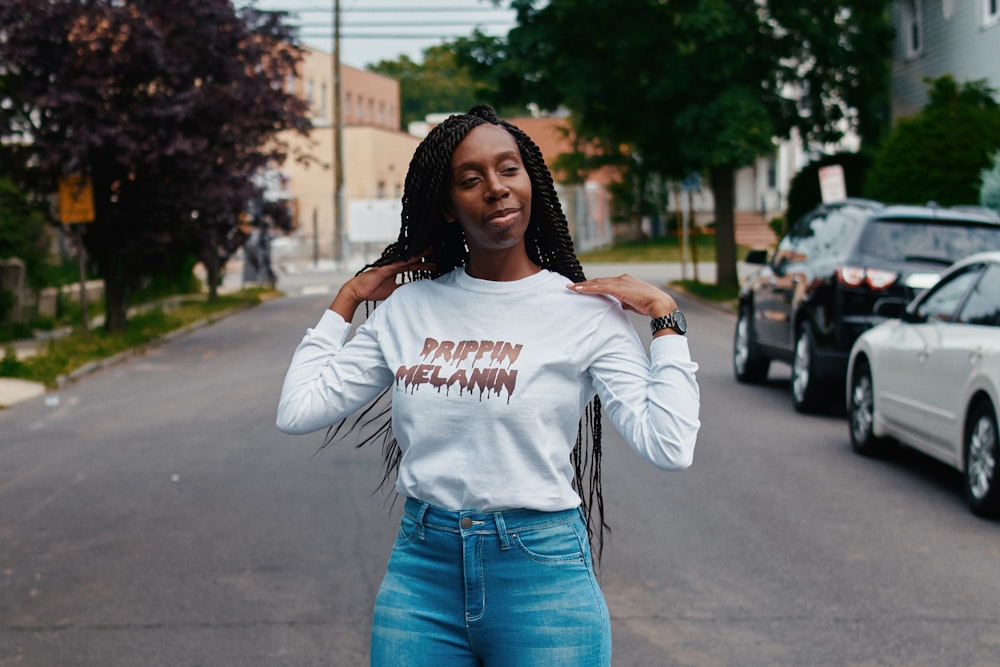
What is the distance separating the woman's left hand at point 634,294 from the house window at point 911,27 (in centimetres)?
2871

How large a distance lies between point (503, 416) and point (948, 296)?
7.47 m

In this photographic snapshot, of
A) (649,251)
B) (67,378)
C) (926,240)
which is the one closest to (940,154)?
(926,240)

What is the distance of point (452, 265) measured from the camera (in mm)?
3182

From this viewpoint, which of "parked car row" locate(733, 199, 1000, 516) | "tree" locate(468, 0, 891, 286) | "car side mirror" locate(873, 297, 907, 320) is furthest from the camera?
"tree" locate(468, 0, 891, 286)

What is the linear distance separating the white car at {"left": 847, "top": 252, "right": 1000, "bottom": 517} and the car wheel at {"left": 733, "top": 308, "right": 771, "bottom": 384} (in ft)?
11.5

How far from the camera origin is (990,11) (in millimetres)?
25688

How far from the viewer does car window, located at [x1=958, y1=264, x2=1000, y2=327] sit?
874 centimetres

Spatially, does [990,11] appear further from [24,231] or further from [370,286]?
[370,286]

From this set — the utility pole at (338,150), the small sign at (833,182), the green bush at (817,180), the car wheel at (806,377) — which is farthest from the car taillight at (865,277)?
the utility pole at (338,150)

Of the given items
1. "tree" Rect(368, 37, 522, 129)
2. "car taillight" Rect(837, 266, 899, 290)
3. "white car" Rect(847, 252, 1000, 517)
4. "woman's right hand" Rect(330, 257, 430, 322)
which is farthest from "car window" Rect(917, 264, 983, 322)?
"tree" Rect(368, 37, 522, 129)

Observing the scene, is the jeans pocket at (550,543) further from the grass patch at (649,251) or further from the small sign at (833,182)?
the grass patch at (649,251)

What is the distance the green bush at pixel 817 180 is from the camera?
29.0m

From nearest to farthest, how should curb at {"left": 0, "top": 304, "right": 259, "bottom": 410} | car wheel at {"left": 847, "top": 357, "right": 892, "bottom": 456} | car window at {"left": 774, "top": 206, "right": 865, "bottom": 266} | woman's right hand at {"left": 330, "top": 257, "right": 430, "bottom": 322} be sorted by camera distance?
woman's right hand at {"left": 330, "top": 257, "right": 430, "bottom": 322}
car wheel at {"left": 847, "top": 357, "right": 892, "bottom": 456}
car window at {"left": 774, "top": 206, "right": 865, "bottom": 266}
curb at {"left": 0, "top": 304, "right": 259, "bottom": 410}

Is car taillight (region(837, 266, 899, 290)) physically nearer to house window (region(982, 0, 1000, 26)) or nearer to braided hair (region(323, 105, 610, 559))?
braided hair (region(323, 105, 610, 559))
